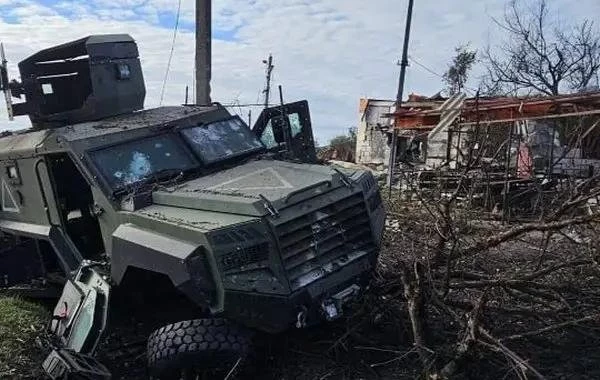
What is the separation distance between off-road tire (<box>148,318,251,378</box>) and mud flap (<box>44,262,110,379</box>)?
1.57 ft

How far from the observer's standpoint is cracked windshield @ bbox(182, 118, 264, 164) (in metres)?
6.38

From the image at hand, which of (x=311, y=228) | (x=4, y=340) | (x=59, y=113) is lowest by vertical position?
(x=4, y=340)

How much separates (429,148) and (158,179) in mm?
16053

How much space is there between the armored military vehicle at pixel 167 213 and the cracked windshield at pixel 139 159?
12mm

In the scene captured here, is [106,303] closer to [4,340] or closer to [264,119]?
[4,340]

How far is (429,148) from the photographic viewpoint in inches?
826

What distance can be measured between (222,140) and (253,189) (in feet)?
5.07

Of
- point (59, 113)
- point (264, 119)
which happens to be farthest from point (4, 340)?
point (264, 119)

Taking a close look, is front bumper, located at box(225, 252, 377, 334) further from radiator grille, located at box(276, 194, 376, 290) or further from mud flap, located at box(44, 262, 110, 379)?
mud flap, located at box(44, 262, 110, 379)

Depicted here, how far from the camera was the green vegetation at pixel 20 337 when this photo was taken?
5320mm

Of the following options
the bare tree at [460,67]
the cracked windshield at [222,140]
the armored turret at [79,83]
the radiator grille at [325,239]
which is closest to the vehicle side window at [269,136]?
the cracked windshield at [222,140]

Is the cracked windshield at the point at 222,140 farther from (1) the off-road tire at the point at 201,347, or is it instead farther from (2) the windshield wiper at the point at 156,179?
(1) the off-road tire at the point at 201,347

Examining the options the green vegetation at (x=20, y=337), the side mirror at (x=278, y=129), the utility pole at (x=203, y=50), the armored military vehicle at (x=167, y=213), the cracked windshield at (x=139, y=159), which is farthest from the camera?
the utility pole at (x=203, y=50)

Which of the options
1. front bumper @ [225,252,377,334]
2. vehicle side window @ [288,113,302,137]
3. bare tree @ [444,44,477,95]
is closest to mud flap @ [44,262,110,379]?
front bumper @ [225,252,377,334]
